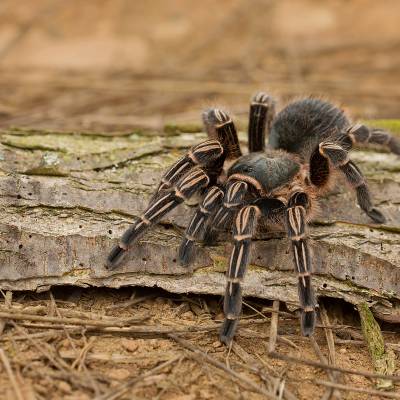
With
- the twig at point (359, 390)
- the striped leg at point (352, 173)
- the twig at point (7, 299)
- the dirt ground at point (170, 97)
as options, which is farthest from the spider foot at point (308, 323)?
the twig at point (7, 299)

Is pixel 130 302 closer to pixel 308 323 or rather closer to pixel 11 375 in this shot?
pixel 11 375

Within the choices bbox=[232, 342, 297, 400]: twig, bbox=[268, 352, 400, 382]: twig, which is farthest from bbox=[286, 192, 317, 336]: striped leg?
bbox=[232, 342, 297, 400]: twig

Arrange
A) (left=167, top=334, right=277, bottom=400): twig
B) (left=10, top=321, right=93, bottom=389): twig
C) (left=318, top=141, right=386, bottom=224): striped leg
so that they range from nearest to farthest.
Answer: (left=10, top=321, right=93, bottom=389): twig
(left=167, top=334, right=277, bottom=400): twig
(left=318, top=141, right=386, bottom=224): striped leg

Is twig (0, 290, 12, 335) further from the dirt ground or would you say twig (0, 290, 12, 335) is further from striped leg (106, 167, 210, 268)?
striped leg (106, 167, 210, 268)

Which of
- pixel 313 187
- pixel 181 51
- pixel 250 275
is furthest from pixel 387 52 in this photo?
pixel 250 275

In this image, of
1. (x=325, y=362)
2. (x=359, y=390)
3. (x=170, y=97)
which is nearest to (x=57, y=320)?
(x=325, y=362)

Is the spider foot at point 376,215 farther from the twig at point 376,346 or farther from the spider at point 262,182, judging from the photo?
the twig at point 376,346

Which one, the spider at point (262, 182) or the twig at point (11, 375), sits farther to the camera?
the spider at point (262, 182)

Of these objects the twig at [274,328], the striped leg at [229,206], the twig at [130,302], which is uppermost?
the striped leg at [229,206]
